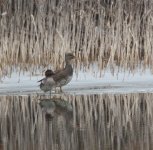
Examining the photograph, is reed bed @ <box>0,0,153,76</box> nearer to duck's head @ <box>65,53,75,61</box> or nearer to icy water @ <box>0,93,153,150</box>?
duck's head @ <box>65,53,75,61</box>

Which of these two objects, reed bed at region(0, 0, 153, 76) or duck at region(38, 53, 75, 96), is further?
reed bed at region(0, 0, 153, 76)

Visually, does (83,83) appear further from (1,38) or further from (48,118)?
(48,118)

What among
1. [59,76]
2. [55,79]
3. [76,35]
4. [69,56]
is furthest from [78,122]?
[76,35]

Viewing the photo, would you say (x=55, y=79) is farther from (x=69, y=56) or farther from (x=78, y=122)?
(x=78, y=122)

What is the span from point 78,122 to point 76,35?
5.72 meters

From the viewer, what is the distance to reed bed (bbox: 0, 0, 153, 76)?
14539mm

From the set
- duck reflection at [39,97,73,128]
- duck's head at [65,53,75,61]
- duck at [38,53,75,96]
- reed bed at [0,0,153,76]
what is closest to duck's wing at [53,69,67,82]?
→ duck at [38,53,75,96]

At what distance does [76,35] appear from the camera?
14.7m

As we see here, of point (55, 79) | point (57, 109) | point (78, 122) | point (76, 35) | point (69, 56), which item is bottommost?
point (78, 122)

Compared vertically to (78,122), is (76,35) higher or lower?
higher

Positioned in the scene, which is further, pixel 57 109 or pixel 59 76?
pixel 59 76

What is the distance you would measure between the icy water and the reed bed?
2478 mm

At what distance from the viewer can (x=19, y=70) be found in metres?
14.5

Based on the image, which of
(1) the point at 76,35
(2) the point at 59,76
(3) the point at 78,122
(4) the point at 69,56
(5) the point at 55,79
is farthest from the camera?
(1) the point at 76,35
